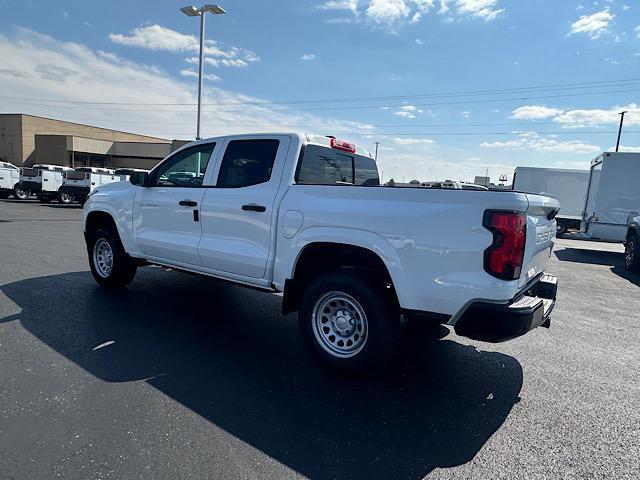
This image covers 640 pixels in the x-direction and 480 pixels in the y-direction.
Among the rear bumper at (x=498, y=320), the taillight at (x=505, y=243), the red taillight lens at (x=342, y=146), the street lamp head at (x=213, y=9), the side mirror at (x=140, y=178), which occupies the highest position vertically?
the street lamp head at (x=213, y=9)

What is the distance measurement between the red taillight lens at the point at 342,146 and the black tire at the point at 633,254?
8.62m

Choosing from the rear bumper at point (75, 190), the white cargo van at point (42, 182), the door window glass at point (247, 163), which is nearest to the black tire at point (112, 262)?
the door window glass at point (247, 163)

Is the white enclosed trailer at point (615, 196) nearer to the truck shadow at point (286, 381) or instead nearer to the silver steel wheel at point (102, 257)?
the truck shadow at point (286, 381)

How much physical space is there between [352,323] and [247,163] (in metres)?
2.03

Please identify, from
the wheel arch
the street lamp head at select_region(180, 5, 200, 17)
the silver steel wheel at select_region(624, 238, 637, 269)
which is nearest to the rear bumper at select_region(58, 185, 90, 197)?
the street lamp head at select_region(180, 5, 200, 17)

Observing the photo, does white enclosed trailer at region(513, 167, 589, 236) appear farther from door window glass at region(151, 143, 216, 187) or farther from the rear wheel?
the rear wheel

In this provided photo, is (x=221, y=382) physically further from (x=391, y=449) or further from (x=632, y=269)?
(x=632, y=269)

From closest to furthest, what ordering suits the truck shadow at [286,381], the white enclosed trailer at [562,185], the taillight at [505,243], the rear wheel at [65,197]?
1. the truck shadow at [286,381]
2. the taillight at [505,243]
3. the white enclosed trailer at [562,185]
4. the rear wheel at [65,197]

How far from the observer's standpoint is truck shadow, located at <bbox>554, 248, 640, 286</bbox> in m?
9.87

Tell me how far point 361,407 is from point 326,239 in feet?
4.44

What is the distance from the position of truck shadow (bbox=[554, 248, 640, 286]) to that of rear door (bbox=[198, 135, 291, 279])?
8.65 metres

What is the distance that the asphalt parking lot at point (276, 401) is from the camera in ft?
8.09

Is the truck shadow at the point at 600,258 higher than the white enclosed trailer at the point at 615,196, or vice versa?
the white enclosed trailer at the point at 615,196

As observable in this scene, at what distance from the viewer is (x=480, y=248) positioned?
2.88m
